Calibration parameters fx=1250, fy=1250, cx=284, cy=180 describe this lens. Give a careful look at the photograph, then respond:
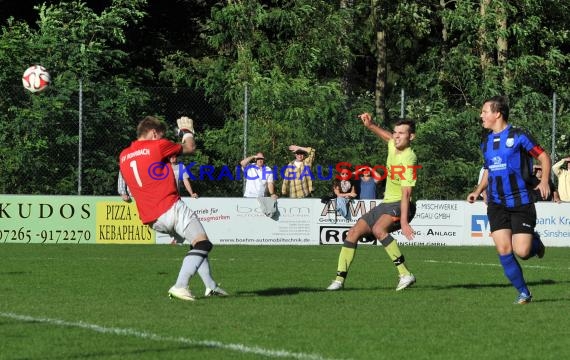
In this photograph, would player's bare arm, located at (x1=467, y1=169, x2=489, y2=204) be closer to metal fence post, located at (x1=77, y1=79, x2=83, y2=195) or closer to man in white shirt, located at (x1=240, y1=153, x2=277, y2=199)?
man in white shirt, located at (x1=240, y1=153, x2=277, y2=199)

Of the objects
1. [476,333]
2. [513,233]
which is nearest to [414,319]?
[476,333]

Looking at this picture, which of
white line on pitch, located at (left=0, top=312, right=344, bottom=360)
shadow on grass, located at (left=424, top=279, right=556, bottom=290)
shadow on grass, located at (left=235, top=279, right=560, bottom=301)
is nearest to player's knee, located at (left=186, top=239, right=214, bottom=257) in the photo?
shadow on grass, located at (left=235, top=279, right=560, bottom=301)

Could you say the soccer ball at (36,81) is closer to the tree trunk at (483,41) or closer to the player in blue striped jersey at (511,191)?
the tree trunk at (483,41)

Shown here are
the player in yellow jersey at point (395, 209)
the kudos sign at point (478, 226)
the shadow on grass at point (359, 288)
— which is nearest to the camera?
the shadow on grass at point (359, 288)

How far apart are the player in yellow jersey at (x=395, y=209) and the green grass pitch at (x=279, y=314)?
0.28 metres

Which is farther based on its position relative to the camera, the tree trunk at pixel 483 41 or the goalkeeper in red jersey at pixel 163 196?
the tree trunk at pixel 483 41

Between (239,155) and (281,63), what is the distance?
23.6 ft

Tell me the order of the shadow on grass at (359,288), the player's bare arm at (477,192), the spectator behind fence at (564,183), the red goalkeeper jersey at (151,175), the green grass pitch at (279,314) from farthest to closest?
the spectator behind fence at (564,183) < the shadow on grass at (359,288) < the player's bare arm at (477,192) < the red goalkeeper jersey at (151,175) < the green grass pitch at (279,314)

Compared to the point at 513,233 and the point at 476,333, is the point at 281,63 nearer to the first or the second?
the point at 513,233

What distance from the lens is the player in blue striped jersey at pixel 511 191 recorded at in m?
11.6

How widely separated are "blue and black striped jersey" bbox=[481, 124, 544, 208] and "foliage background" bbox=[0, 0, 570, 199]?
14.4 meters

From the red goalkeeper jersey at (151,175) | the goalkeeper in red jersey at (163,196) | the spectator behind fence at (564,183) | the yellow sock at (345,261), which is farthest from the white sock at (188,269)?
the spectator behind fence at (564,183)

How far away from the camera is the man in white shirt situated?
2484 cm

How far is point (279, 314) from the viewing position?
1059 cm
